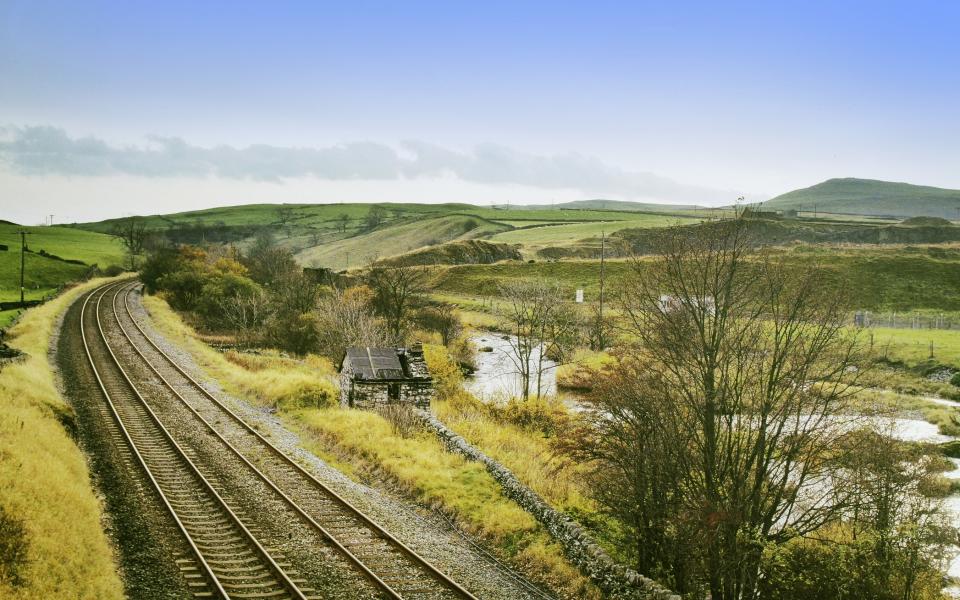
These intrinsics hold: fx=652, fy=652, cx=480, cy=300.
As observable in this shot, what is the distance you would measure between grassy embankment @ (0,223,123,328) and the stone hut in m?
33.7

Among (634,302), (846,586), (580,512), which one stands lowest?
(846,586)

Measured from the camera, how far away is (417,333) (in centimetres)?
5144

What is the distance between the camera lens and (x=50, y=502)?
1323cm

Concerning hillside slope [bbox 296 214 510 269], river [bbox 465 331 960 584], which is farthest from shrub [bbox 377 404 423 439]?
hillside slope [bbox 296 214 510 269]

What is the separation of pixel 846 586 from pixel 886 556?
4.91ft

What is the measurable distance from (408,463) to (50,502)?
30.0 feet

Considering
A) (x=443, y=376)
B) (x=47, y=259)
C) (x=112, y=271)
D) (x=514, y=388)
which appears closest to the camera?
(x=443, y=376)

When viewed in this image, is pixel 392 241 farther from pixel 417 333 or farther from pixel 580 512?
pixel 580 512

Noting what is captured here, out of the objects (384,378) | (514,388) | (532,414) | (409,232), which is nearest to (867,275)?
(514,388)

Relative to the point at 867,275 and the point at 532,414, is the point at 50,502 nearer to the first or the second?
the point at 532,414

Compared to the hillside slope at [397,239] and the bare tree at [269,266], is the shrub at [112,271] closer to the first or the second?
the bare tree at [269,266]

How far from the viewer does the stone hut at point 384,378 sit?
25672mm

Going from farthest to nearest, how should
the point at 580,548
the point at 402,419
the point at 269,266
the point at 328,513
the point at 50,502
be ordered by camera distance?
1. the point at 269,266
2. the point at 402,419
3. the point at 328,513
4. the point at 580,548
5. the point at 50,502

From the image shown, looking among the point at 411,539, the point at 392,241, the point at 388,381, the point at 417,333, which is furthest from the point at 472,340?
the point at 392,241
